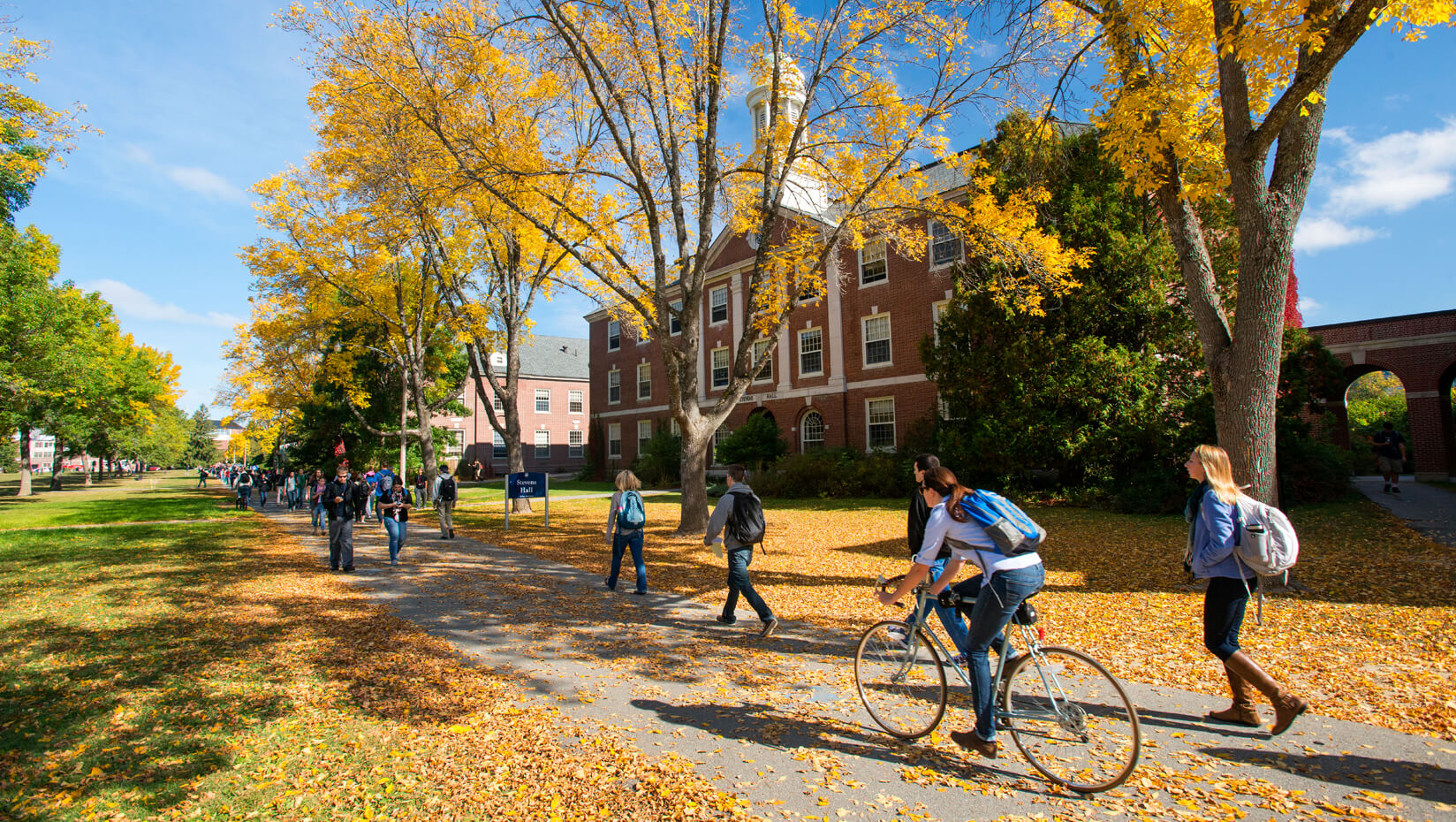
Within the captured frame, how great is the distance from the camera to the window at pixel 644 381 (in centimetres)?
3591

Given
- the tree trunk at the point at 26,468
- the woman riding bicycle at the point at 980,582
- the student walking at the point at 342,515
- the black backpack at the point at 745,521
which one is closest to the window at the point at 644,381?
the student walking at the point at 342,515

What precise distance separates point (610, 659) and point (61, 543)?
16559 mm

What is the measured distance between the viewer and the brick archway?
23172 millimetres

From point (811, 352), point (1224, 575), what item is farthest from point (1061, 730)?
point (811, 352)

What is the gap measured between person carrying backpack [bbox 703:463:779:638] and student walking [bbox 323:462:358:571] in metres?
7.36

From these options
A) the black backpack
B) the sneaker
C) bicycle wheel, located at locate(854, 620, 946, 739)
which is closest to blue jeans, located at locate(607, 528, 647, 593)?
the black backpack

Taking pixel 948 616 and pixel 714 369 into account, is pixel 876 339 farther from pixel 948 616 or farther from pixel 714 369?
pixel 948 616

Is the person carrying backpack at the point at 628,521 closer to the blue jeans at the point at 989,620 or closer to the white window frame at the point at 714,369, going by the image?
the blue jeans at the point at 989,620

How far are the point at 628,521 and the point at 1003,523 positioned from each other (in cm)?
558

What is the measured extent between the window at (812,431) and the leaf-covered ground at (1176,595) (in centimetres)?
1226

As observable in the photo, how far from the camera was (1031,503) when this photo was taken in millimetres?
17500

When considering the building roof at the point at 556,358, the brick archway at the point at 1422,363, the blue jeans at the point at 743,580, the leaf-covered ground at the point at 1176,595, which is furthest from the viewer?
the building roof at the point at 556,358

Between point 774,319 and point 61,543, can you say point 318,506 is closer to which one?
point 61,543

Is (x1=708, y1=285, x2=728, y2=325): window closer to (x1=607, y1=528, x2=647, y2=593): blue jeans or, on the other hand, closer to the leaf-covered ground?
the leaf-covered ground
